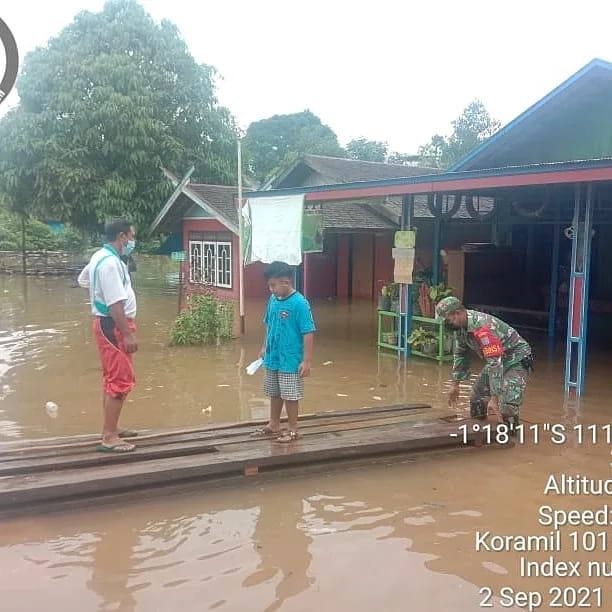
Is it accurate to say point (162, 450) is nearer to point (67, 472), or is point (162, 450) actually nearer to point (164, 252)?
point (67, 472)

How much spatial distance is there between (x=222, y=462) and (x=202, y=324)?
281 inches

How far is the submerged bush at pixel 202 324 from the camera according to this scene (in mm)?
11922

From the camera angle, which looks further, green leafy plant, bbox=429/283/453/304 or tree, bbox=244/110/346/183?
tree, bbox=244/110/346/183

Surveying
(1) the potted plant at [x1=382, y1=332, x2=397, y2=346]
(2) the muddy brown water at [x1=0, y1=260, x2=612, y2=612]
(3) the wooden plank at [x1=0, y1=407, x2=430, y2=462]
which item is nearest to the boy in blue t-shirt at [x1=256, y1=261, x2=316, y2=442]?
(3) the wooden plank at [x1=0, y1=407, x2=430, y2=462]

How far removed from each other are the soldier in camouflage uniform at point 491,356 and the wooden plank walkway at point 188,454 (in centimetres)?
42

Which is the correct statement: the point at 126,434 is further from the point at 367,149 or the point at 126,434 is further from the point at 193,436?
the point at 367,149

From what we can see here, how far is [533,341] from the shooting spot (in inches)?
479

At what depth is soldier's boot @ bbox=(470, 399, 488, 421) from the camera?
20.5 feet

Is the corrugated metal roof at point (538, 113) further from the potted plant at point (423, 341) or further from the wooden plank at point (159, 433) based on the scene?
the wooden plank at point (159, 433)

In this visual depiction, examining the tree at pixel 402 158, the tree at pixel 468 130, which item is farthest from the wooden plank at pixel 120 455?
the tree at pixel 402 158

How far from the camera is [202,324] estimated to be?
11.9m

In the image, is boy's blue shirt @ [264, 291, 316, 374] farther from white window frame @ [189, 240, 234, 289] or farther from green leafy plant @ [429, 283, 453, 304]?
white window frame @ [189, 240, 234, 289]

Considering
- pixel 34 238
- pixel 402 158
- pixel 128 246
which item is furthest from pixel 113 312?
pixel 402 158

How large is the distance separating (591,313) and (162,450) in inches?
430
